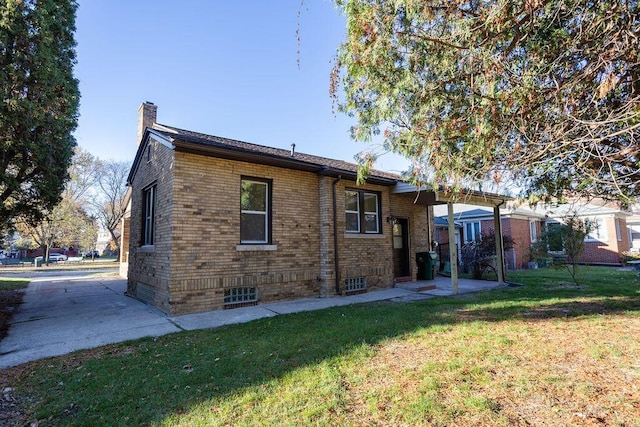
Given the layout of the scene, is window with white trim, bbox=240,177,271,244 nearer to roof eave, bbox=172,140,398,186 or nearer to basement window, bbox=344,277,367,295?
roof eave, bbox=172,140,398,186

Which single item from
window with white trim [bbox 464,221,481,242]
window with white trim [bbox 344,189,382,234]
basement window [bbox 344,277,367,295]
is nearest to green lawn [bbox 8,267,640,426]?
basement window [bbox 344,277,367,295]

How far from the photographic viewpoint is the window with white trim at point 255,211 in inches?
353

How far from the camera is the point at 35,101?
8.00 metres

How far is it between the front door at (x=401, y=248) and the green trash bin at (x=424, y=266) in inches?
20.9

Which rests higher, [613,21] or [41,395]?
[613,21]

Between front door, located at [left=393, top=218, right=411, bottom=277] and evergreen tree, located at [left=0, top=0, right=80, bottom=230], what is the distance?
1148cm

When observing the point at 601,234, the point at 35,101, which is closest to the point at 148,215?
the point at 35,101

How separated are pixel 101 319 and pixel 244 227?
3.83 m

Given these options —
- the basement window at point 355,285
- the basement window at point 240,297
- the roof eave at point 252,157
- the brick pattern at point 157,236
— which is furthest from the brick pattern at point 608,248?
the brick pattern at point 157,236

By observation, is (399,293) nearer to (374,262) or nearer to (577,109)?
(374,262)

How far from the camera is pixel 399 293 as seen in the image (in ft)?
34.7

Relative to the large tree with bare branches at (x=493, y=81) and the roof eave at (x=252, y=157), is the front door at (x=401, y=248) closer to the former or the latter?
the roof eave at (x=252, y=157)

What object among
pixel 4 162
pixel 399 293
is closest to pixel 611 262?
pixel 399 293

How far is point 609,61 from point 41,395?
7936 mm
